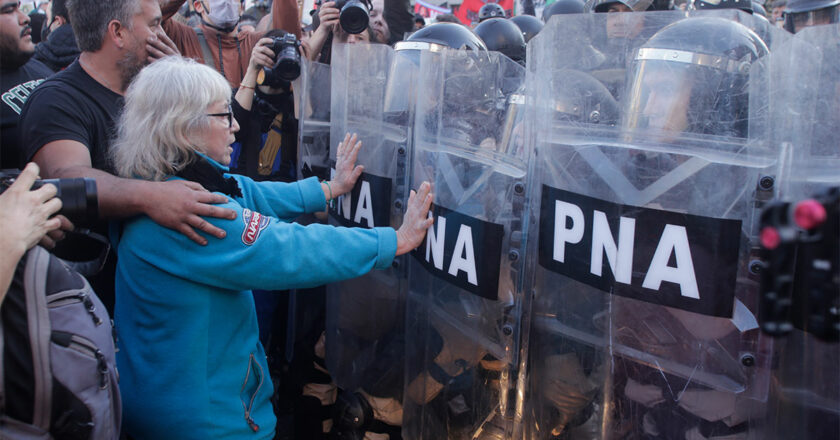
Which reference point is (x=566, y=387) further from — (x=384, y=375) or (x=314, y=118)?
(x=314, y=118)

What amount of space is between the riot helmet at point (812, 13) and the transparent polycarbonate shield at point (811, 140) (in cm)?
147

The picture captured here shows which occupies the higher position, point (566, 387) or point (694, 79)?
point (694, 79)

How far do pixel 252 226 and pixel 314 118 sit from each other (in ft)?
4.05

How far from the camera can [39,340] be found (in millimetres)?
1315

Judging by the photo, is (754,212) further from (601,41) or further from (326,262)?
(326,262)

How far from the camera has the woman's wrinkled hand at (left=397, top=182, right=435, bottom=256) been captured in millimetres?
1917

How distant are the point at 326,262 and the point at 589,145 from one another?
2.59ft

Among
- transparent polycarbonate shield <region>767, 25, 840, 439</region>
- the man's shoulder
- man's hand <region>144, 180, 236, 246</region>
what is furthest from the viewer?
the man's shoulder

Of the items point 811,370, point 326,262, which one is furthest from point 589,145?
point 326,262

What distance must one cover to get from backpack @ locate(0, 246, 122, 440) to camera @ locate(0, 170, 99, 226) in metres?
0.17

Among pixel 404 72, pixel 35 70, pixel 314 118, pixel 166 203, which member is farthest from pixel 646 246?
pixel 35 70

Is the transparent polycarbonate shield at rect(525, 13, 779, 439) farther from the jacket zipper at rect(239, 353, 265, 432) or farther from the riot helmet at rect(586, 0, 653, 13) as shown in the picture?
the riot helmet at rect(586, 0, 653, 13)

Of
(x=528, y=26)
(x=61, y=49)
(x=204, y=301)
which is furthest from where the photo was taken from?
(x=528, y=26)

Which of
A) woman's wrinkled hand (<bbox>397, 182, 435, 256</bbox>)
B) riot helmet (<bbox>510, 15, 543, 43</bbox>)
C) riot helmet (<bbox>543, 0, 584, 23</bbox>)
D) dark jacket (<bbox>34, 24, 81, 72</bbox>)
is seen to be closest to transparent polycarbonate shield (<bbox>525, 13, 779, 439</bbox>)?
woman's wrinkled hand (<bbox>397, 182, 435, 256</bbox>)
